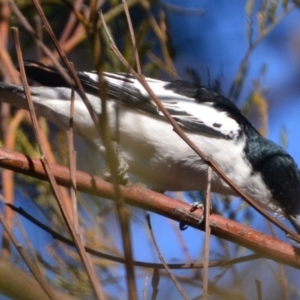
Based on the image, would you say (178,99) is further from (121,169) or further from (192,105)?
(121,169)

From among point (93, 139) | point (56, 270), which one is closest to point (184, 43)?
point (93, 139)

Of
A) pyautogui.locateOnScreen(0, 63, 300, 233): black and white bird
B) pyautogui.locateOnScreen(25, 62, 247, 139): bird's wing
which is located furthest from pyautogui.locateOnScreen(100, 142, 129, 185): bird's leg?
pyautogui.locateOnScreen(25, 62, 247, 139): bird's wing

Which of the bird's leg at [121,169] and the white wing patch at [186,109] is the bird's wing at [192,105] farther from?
the bird's leg at [121,169]

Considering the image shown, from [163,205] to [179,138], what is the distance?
0.58 metres

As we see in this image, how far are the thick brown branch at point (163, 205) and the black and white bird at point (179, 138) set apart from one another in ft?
1.68

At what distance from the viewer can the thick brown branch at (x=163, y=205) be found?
166 centimetres

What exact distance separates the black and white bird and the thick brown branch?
0.51m

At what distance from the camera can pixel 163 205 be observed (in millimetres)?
1841

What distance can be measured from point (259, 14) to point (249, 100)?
1.10 feet

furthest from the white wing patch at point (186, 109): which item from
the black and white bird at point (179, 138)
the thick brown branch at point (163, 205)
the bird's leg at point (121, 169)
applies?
the thick brown branch at point (163, 205)

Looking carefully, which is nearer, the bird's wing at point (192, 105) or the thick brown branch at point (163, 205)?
the thick brown branch at point (163, 205)

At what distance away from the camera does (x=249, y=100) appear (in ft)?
8.48

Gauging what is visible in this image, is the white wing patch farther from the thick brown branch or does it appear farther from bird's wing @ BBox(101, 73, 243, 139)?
the thick brown branch

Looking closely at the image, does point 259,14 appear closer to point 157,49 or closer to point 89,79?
point 89,79
